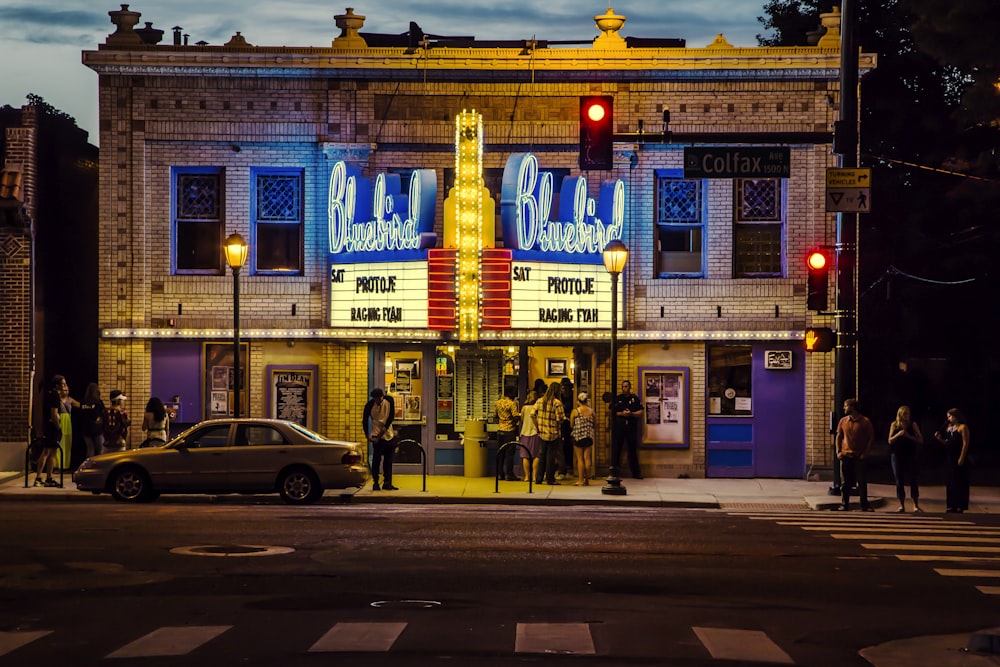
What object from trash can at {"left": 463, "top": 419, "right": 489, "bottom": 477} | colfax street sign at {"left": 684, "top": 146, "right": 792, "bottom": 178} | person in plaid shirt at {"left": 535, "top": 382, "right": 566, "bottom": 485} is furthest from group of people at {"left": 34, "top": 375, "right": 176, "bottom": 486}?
colfax street sign at {"left": 684, "top": 146, "right": 792, "bottom": 178}

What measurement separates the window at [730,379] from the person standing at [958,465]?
536cm

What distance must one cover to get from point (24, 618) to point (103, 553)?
12.7 feet

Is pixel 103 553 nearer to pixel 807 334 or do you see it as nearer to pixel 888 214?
pixel 807 334

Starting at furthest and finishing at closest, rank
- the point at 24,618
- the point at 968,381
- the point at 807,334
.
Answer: the point at 968,381 → the point at 807,334 → the point at 24,618

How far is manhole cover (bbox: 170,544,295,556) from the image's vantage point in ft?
53.4

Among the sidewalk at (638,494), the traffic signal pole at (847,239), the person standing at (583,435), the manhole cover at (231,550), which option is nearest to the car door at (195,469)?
the sidewalk at (638,494)

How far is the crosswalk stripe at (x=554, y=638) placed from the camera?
1095cm

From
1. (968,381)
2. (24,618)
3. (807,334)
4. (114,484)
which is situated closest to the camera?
(24,618)

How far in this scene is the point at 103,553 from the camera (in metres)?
16.2

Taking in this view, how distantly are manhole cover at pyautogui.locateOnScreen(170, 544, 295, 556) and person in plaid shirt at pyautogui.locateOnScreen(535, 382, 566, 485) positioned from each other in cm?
991

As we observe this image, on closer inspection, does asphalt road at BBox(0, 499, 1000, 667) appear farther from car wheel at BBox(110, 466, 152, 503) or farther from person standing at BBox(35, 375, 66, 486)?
person standing at BBox(35, 375, 66, 486)

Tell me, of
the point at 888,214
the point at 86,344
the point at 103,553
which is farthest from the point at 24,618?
the point at 888,214

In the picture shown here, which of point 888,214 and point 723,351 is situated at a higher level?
point 888,214

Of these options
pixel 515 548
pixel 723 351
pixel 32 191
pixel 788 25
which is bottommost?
pixel 515 548
